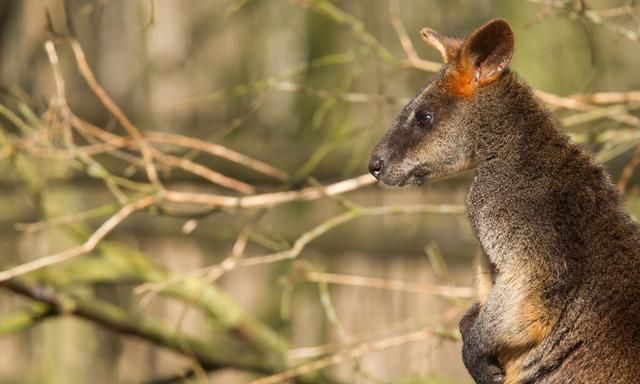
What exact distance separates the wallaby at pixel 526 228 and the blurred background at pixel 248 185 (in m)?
1.07

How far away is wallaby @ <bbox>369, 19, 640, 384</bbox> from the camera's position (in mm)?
3438

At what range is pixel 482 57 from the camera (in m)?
3.70

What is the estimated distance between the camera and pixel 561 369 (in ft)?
11.4

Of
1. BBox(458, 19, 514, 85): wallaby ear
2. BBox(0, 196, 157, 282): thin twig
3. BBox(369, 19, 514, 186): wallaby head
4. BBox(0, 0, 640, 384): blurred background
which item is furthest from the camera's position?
BBox(0, 0, 640, 384): blurred background

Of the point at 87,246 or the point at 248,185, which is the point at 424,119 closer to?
the point at 87,246

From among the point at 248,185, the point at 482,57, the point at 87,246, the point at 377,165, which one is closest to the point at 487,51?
the point at 482,57

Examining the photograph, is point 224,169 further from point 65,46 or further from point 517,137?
point 517,137

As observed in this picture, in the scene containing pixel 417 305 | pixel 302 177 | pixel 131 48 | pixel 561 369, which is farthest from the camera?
pixel 131 48

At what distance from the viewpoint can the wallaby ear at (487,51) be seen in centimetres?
360

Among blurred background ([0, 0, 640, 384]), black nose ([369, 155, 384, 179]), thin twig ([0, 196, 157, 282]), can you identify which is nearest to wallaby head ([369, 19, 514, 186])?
black nose ([369, 155, 384, 179])

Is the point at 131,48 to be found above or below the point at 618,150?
above

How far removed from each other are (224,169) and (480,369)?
146 inches

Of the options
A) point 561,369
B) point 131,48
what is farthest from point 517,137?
point 131,48

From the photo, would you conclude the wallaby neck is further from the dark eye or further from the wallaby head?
the dark eye
